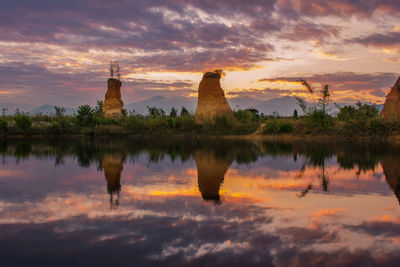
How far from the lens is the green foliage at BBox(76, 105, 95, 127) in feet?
156

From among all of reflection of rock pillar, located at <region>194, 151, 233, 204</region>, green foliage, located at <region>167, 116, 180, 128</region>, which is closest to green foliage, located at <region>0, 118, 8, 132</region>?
green foliage, located at <region>167, 116, 180, 128</region>

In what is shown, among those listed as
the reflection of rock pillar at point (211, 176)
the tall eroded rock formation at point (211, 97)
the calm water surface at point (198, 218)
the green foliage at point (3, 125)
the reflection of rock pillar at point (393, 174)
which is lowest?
the calm water surface at point (198, 218)

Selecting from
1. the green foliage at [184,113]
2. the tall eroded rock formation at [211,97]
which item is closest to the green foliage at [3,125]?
the green foliage at [184,113]

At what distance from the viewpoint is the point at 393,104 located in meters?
40.9

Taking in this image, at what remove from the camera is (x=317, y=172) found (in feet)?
48.7

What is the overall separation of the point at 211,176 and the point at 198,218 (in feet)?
18.7

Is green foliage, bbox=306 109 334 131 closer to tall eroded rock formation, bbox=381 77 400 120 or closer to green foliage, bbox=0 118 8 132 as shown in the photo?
tall eroded rock formation, bbox=381 77 400 120

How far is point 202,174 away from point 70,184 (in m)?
4.79

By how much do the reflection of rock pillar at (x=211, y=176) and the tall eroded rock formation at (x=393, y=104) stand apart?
28983 mm

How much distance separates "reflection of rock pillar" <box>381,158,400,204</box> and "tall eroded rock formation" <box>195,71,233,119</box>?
102ft

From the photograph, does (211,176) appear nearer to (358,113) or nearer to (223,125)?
(223,125)

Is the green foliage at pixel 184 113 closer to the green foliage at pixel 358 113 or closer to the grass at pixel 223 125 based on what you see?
the grass at pixel 223 125

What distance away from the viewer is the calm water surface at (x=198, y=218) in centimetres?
569

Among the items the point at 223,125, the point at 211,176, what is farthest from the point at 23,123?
the point at 211,176
